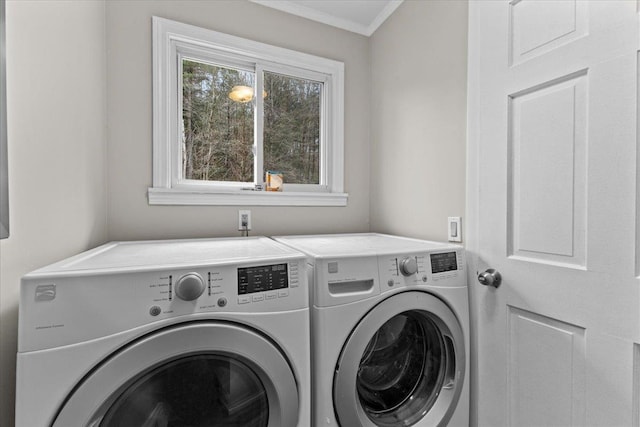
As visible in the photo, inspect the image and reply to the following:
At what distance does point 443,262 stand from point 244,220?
109cm

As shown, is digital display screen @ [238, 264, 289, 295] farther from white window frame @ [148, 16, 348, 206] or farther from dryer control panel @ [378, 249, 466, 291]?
white window frame @ [148, 16, 348, 206]

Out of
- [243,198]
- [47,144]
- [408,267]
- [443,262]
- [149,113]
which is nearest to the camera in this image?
[47,144]

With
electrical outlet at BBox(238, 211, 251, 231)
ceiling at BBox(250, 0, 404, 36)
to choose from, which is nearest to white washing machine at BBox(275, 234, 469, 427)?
electrical outlet at BBox(238, 211, 251, 231)

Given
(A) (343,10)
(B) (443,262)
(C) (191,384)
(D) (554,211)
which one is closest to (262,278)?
(C) (191,384)

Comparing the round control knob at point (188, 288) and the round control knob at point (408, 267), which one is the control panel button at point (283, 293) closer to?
the round control knob at point (188, 288)

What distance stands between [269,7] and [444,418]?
231 centimetres

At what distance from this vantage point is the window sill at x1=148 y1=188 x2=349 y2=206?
1608 millimetres

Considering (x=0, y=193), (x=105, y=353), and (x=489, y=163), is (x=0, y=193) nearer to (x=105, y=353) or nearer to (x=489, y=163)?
(x=105, y=353)

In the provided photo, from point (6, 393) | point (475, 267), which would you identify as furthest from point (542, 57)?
point (6, 393)

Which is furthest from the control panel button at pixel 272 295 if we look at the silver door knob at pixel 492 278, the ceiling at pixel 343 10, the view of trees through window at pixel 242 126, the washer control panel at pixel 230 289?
the ceiling at pixel 343 10

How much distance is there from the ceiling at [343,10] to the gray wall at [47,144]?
105 centimetres

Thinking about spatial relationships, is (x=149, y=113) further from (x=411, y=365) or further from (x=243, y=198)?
(x=411, y=365)

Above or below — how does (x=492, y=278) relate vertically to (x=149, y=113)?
below

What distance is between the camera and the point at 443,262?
1270 millimetres
